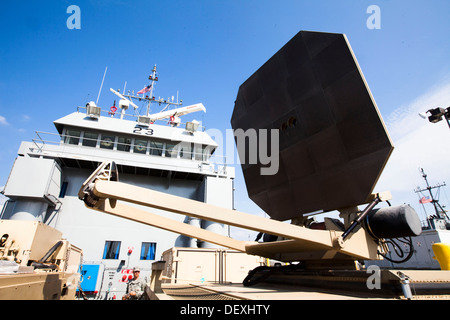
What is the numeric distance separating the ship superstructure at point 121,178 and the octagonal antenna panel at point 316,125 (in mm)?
11784

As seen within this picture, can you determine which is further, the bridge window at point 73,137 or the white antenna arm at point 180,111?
the white antenna arm at point 180,111

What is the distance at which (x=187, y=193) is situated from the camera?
18797mm

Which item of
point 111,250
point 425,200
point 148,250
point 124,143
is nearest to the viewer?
point 111,250

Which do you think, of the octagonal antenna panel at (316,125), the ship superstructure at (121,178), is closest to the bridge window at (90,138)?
the ship superstructure at (121,178)

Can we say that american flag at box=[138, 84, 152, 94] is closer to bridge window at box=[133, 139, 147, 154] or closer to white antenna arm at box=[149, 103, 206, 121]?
white antenna arm at box=[149, 103, 206, 121]

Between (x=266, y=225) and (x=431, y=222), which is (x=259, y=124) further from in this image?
(x=431, y=222)

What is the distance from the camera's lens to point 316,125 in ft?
12.5

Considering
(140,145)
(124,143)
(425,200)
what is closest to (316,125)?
(140,145)

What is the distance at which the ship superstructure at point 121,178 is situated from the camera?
14.3 m

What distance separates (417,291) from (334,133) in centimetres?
214

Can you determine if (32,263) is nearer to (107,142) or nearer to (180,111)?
(107,142)

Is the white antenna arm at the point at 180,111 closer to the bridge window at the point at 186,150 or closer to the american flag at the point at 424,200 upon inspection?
the bridge window at the point at 186,150

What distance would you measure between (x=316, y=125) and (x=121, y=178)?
1677cm
